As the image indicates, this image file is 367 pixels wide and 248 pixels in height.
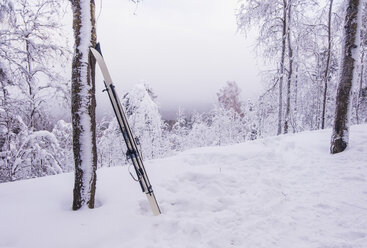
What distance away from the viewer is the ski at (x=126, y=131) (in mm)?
3621

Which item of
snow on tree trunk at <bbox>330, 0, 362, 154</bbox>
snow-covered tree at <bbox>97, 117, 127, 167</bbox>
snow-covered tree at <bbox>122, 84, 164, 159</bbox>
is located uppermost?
snow on tree trunk at <bbox>330, 0, 362, 154</bbox>

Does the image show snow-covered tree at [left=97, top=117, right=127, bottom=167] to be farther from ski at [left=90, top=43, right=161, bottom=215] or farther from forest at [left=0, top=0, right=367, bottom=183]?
ski at [left=90, top=43, right=161, bottom=215]

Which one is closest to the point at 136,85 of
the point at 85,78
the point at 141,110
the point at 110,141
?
the point at 141,110

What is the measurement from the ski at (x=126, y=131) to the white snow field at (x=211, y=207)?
421mm

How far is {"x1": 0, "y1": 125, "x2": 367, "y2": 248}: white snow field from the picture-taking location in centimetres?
304

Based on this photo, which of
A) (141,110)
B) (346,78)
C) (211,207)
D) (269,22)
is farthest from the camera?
(141,110)

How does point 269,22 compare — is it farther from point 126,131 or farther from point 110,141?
point 110,141

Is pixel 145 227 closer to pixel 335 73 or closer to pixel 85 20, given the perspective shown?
pixel 85 20

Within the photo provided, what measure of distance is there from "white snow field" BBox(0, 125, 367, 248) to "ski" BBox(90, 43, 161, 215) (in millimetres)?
421

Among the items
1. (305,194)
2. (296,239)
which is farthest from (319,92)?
(296,239)

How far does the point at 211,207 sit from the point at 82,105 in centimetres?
284

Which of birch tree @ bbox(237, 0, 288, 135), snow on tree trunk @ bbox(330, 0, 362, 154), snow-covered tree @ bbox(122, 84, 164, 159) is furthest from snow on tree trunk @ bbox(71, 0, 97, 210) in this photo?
snow-covered tree @ bbox(122, 84, 164, 159)

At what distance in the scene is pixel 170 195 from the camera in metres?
4.43

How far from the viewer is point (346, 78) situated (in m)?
5.58
